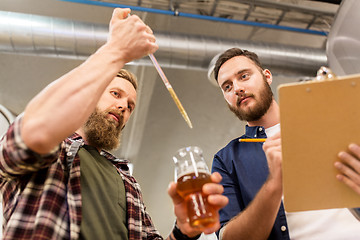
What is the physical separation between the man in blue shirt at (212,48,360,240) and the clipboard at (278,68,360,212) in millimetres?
42

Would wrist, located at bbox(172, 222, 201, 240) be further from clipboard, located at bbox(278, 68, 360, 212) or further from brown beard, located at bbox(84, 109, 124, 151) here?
brown beard, located at bbox(84, 109, 124, 151)

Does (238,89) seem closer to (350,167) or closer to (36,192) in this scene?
(350,167)

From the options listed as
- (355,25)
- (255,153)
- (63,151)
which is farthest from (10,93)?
(355,25)

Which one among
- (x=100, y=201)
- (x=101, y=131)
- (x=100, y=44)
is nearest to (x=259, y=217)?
(x=100, y=201)

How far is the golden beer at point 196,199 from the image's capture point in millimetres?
886

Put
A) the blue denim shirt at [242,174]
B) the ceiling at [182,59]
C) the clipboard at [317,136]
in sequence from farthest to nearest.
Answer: the ceiling at [182,59]
the blue denim shirt at [242,174]
the clipboard at [317,136]

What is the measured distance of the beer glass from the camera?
0.89 meters

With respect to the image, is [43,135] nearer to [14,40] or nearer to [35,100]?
[35,100]

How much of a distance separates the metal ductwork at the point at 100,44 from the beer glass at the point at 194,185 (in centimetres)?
180

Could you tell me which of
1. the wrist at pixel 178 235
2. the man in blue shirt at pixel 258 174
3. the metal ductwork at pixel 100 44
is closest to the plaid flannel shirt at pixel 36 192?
the wrist at pixel 178 235

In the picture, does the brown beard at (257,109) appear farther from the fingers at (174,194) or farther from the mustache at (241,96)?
the fingers at (174,194)

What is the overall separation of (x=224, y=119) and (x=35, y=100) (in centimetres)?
346

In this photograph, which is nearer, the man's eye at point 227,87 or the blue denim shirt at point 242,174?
the blue denim shirt at point 242,174

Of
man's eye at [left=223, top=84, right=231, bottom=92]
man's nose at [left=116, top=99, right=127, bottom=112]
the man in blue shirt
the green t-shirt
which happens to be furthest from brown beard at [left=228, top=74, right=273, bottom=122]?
the green t-shirt
